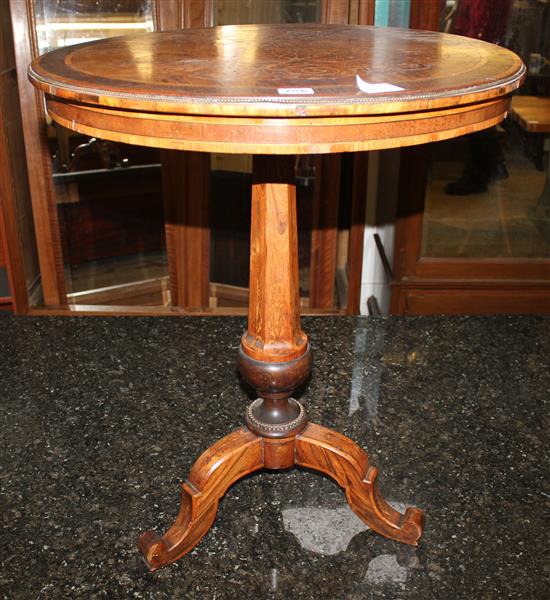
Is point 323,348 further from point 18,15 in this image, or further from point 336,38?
point 18,15

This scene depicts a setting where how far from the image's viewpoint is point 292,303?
146cm

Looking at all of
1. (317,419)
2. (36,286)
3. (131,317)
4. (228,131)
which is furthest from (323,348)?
(228,131)

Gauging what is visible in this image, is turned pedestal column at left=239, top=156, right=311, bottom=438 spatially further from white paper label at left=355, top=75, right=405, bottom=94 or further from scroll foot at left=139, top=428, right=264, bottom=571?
white paper label at left=355, top=75, right=405, bottom=94

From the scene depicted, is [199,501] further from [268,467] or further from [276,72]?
[276,72]

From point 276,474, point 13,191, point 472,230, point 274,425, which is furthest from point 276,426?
point 13,191

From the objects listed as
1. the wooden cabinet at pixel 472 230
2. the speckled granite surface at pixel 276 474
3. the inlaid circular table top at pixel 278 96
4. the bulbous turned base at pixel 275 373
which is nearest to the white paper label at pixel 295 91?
the inlaid circular table top at pixel 278 96

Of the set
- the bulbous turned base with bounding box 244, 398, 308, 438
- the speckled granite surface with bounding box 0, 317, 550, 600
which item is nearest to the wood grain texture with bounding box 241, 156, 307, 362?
the bulbous turned base with bounding box 244, 398, 308, 438

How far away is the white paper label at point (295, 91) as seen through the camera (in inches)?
41.6

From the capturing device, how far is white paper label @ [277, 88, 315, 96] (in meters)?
1.06

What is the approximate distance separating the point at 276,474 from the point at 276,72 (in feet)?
3.05

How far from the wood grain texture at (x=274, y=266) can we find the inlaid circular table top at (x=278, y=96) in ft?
0.64

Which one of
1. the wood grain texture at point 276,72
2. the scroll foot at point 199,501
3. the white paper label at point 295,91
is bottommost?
the scroll foot at point 199,501

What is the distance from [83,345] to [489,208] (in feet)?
4.28

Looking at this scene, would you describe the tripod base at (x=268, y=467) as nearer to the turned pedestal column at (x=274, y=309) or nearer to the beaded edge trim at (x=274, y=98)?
the turned pedestal column at (x=274, y=309)
